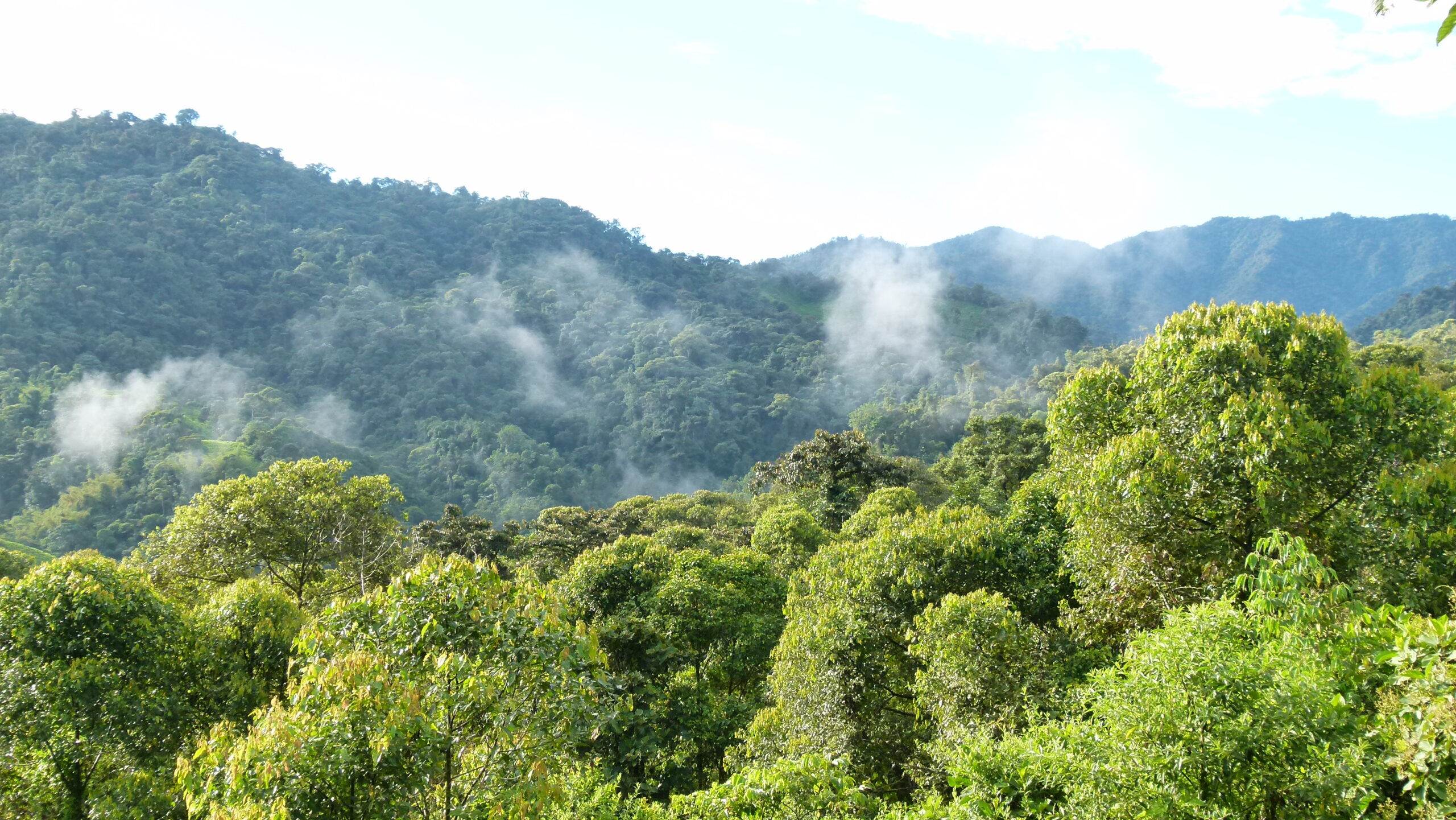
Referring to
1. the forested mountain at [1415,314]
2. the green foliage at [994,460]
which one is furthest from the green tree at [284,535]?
the forested mountain at [1415,314]

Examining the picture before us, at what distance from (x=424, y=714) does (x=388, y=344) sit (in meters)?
110

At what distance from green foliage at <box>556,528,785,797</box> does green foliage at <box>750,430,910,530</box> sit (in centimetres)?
1411

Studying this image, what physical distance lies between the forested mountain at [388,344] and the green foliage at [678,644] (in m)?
54.8

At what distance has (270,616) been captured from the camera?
1204 centimetres

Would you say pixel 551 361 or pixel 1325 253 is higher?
pixel 1325 253

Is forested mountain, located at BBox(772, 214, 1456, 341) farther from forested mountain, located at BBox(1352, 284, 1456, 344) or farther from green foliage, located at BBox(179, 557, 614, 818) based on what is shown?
green foliage, located at BBox(179, 557, 614, 818)

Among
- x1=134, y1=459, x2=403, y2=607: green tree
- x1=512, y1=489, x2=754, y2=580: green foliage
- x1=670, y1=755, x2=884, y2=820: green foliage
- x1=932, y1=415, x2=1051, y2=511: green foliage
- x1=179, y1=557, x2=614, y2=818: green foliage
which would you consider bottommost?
x1=512, y1=489, x2=754, y2=580: green foliage

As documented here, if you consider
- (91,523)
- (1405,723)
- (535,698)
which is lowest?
(91,523)

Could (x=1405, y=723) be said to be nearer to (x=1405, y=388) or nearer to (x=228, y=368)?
(x=1405, y=388)

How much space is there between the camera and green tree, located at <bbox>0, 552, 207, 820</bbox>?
840 centimetres

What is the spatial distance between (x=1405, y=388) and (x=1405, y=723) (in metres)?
6.30

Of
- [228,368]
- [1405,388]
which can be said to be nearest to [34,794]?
[1405,388]

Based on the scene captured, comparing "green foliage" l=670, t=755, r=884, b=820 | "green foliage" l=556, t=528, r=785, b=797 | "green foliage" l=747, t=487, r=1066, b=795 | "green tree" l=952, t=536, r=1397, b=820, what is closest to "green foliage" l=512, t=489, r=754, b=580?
"green foliage" l=556, t=528, r=785, b=797

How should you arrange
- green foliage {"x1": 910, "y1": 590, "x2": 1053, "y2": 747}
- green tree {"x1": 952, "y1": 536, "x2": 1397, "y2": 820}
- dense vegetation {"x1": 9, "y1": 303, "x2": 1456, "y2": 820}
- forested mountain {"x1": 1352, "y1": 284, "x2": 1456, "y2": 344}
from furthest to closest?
forested mountain {"x1": 1352, "y1": 284, "x2": 1456, "y2": 344} → green foliage {"x1": 910, "y1": 590, "x2": 1053, "y2": 747} → dense vegetation {"x1": 9, "y1": 303, "x2": 1456, "y2": 820} → green tree {"x1": 952, "y1": 536, "x2": 1397, "y2": 820}
